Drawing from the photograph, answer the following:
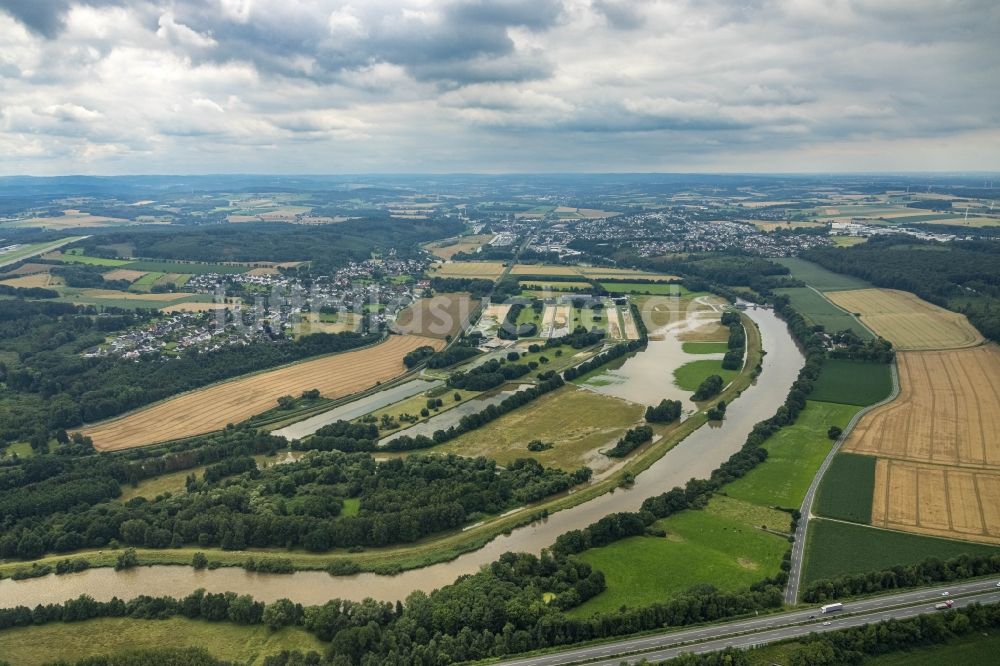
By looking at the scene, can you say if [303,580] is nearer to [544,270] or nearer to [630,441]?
[630,441]

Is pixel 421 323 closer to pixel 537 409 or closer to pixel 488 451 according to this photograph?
pixel 537 409

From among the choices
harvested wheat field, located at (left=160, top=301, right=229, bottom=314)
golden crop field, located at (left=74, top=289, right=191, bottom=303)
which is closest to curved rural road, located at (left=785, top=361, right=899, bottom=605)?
harvested wheat field, located at (left=160, top=301, right=229, bottom=314)

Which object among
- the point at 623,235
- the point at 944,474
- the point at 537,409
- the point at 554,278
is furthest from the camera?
the point at 623,235

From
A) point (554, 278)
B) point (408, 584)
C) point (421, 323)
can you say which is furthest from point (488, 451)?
point (554, 278)

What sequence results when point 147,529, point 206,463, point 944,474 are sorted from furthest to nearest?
1. point 206,463
2. point 944,474
3. point 147,529

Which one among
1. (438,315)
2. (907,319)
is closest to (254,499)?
(438,315)

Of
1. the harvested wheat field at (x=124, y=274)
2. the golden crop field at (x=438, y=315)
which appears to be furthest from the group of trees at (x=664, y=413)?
the harvested wheat field at (x=124, y=274)
